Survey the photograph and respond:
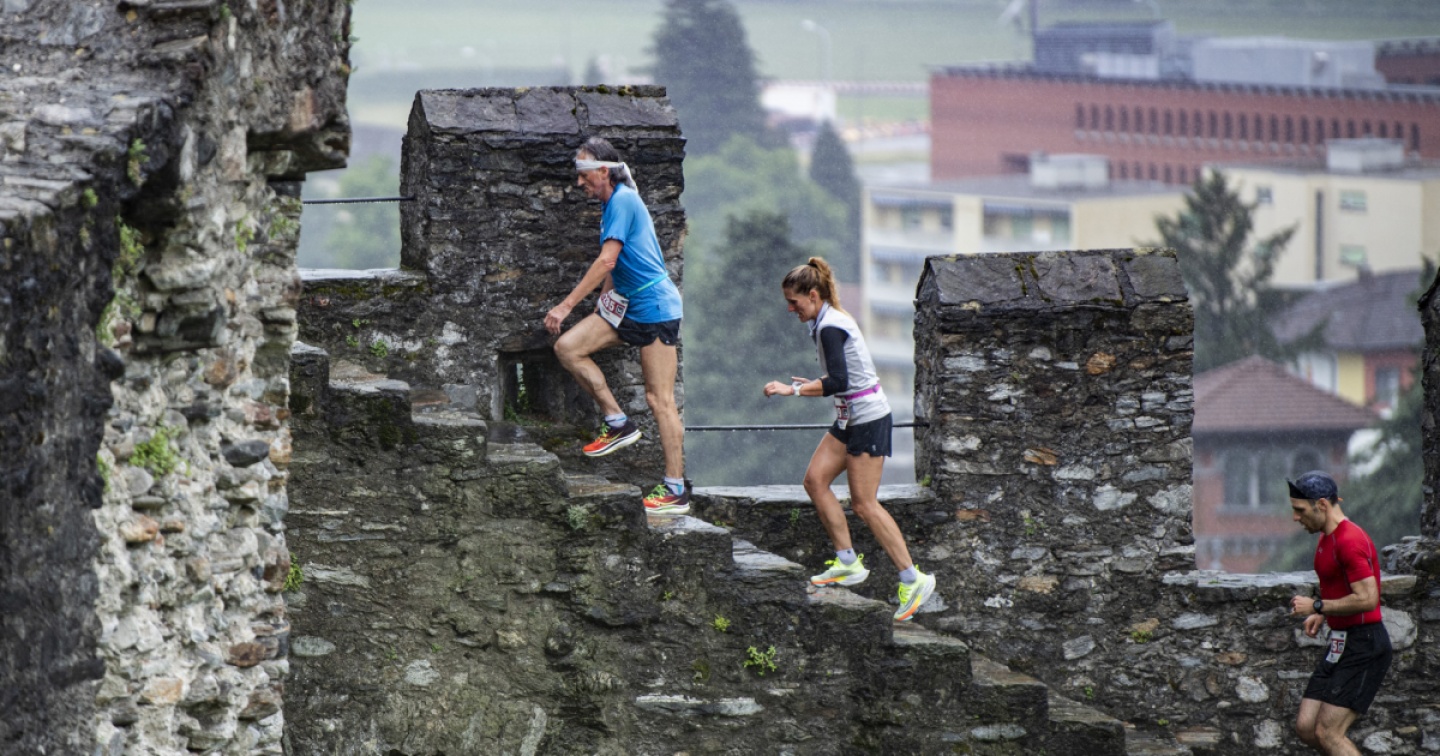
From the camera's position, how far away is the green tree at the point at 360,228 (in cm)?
6297

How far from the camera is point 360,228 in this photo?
6681cm

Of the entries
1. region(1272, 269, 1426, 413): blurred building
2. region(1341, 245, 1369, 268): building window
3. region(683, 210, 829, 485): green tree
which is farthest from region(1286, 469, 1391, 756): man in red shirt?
region(1341, 245, 1369, 268): building window

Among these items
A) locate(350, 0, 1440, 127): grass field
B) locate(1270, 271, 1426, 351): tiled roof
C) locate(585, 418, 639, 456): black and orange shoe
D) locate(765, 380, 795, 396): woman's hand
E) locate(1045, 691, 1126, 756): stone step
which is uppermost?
locate(350, 0, 1440, 127): grass field

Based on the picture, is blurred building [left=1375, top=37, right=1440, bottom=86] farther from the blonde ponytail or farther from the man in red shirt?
the blonde ponytail

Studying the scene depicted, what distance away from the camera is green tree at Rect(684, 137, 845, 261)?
7706 cm

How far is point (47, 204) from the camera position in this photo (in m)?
3.52

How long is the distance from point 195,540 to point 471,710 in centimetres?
234

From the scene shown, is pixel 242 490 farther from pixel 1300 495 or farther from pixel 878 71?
pixel 878 71

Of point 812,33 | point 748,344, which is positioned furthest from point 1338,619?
point 812,33

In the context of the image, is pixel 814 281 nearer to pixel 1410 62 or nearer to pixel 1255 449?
pixel 1255 449

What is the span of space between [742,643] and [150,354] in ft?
9.71

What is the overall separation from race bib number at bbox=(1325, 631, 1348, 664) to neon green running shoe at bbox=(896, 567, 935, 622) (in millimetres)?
1492

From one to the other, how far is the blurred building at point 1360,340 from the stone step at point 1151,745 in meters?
44.0

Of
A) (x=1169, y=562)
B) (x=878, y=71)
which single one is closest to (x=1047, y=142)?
(x=878, y=71)
